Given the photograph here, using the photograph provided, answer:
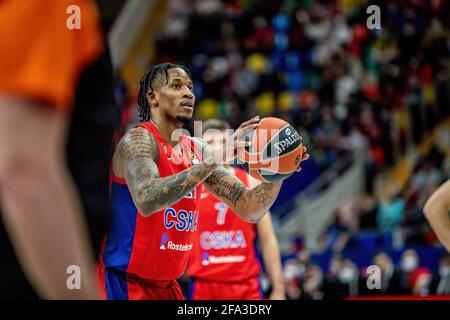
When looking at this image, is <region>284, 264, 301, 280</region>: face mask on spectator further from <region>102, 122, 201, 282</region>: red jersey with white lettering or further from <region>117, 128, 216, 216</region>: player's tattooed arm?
<region>117, 128, 216, 216</region>: player's tattooed arm

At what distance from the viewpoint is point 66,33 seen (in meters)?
1.47

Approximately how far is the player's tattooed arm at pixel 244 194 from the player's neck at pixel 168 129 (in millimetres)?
290

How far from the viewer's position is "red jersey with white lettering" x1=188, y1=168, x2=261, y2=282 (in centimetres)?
532

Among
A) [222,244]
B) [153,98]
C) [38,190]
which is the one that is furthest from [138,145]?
[38,190]

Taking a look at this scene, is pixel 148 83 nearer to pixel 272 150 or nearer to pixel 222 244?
pixel 272 150

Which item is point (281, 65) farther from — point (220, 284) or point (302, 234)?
point (220, 284)

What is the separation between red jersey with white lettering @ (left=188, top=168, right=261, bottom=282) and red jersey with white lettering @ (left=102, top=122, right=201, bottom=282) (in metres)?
1.38

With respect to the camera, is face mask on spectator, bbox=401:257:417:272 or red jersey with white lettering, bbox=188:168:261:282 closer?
red jersey with white lettering, bbox=188:168:261:282

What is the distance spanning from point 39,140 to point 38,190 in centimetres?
9

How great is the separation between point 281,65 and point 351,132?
7.75ft

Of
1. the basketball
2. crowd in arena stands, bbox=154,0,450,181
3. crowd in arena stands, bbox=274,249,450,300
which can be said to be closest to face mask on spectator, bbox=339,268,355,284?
crowd in arena stands, bbox=274,249,450,300

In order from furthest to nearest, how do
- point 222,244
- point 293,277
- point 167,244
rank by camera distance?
point 293,277 < point 222,244 < point 167,244

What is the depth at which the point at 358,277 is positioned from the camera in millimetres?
8703
